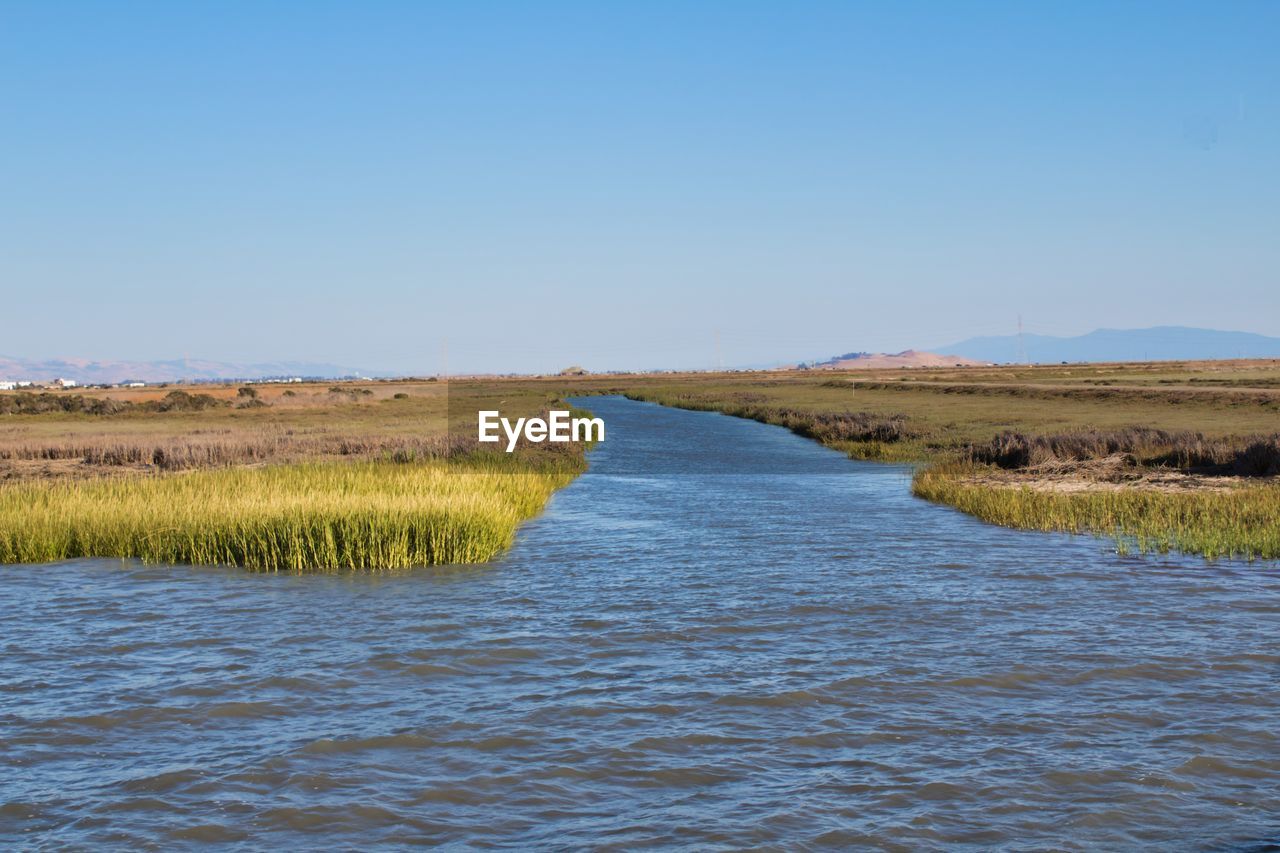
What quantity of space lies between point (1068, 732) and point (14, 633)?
1293 centimetres

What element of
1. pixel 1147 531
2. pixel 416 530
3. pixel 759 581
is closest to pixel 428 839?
pixel 759 581

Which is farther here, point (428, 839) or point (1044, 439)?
point (1044, 439)

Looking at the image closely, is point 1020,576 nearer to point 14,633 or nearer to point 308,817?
point 308,817

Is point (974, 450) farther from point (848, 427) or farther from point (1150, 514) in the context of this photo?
point (848, 427)

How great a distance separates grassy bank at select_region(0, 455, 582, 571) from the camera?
64.2 feet

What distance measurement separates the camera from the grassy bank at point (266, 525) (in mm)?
19562

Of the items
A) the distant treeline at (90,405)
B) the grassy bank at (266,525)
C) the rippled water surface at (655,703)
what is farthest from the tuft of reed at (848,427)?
the distant treeline at (90,405)

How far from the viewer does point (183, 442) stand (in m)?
39.5

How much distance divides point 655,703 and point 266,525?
35.4 feet

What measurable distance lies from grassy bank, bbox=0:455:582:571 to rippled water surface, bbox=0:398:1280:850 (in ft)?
2.37

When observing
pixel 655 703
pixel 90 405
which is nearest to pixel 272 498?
pixel 655 703

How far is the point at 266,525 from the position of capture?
2000cm

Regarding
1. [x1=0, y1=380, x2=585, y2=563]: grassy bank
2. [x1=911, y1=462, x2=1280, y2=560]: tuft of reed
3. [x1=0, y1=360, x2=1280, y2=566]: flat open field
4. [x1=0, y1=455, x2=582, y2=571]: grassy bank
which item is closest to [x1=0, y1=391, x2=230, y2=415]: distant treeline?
[x1=0, y1=360, x2=1280, y2=566]: flat open field

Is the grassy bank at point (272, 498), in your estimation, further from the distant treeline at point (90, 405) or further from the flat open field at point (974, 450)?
the distant treeline at point (90, 405)
